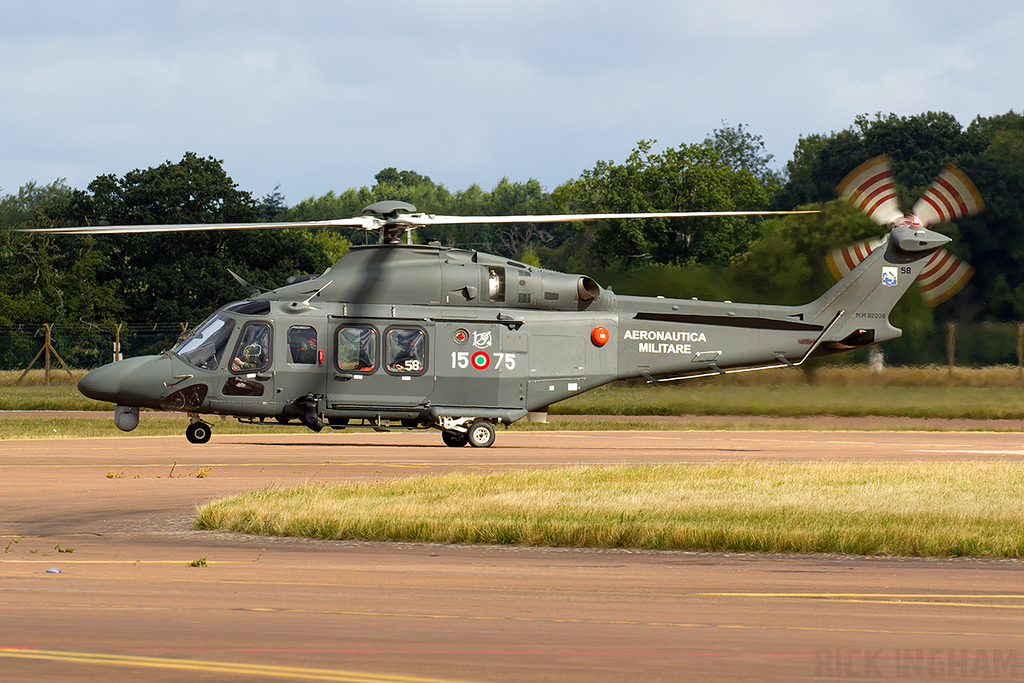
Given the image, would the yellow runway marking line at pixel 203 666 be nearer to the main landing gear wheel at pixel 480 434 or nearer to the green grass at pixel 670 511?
the green grass at pixel 670 511

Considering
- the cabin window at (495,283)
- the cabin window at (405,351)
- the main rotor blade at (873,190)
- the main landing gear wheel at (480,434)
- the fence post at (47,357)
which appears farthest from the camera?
the fence post at (47,357)

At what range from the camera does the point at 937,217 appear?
84.2 feet

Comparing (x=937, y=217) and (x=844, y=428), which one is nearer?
(x=937, y=217)

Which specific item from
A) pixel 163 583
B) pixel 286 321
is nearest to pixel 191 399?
pixel 286 321

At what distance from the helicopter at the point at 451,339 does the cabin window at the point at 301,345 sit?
0.03 m

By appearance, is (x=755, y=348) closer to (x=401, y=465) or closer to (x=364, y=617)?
(x=401, y=465)

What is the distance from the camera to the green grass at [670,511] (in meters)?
12.2

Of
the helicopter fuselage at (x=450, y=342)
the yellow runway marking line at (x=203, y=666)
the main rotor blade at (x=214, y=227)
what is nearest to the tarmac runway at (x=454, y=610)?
the yellow runway marking line at (x=203, y=666)

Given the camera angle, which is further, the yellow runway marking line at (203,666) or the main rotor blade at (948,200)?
the main rotor blade at (948,200)

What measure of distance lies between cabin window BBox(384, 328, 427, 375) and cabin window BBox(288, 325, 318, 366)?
4.99ft

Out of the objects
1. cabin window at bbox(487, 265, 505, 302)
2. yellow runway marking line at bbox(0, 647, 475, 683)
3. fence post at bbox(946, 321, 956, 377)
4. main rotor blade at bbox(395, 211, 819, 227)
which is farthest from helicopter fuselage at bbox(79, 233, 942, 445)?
yellow runway marking line at bbox(0, 647, 475, 683)

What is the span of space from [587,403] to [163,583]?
100 ft

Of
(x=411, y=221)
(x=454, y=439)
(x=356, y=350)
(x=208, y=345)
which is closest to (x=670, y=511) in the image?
(x=411, y=221)

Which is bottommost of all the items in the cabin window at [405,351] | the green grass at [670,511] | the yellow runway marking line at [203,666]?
the green grass at [670,511]
